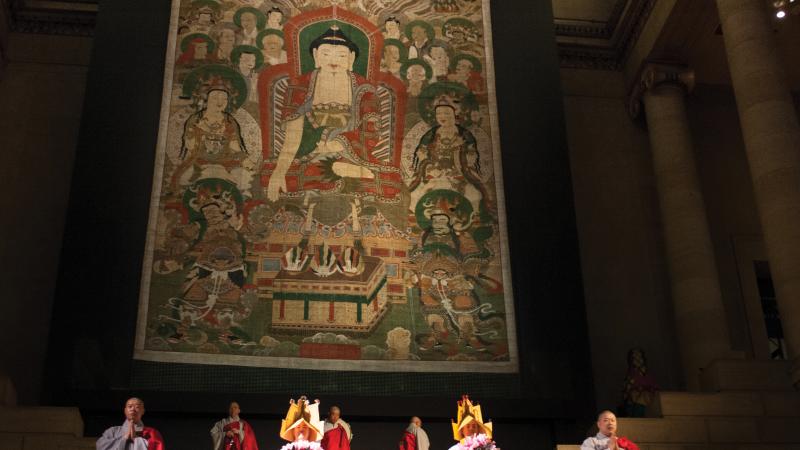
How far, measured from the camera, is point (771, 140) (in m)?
13.2

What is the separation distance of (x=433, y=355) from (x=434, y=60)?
501cm

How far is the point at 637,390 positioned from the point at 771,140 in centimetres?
373

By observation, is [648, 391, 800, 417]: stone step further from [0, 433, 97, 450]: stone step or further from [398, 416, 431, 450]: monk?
[0, 433, 97, 450]: stone step

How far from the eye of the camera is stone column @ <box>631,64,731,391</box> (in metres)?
15.6

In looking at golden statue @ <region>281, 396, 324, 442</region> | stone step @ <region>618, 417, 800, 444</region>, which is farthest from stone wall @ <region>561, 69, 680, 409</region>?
golden statue @ <region>281, 396, 324, 442</region>

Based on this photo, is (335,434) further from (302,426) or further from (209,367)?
(209,367)

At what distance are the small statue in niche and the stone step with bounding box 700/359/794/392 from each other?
814 millimetres

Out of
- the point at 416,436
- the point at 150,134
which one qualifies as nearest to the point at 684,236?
the point at 416,436

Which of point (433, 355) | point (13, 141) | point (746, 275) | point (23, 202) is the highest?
point (13, 141)

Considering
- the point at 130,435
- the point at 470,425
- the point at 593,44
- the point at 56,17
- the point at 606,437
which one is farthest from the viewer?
the point at 593,44

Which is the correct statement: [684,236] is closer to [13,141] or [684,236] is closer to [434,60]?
[434,60]

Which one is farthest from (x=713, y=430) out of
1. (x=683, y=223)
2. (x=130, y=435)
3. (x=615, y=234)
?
(x=130, y=435)

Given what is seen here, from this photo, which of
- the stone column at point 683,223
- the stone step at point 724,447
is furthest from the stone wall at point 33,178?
the stone column at point 683,223

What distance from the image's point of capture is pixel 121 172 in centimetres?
1428
